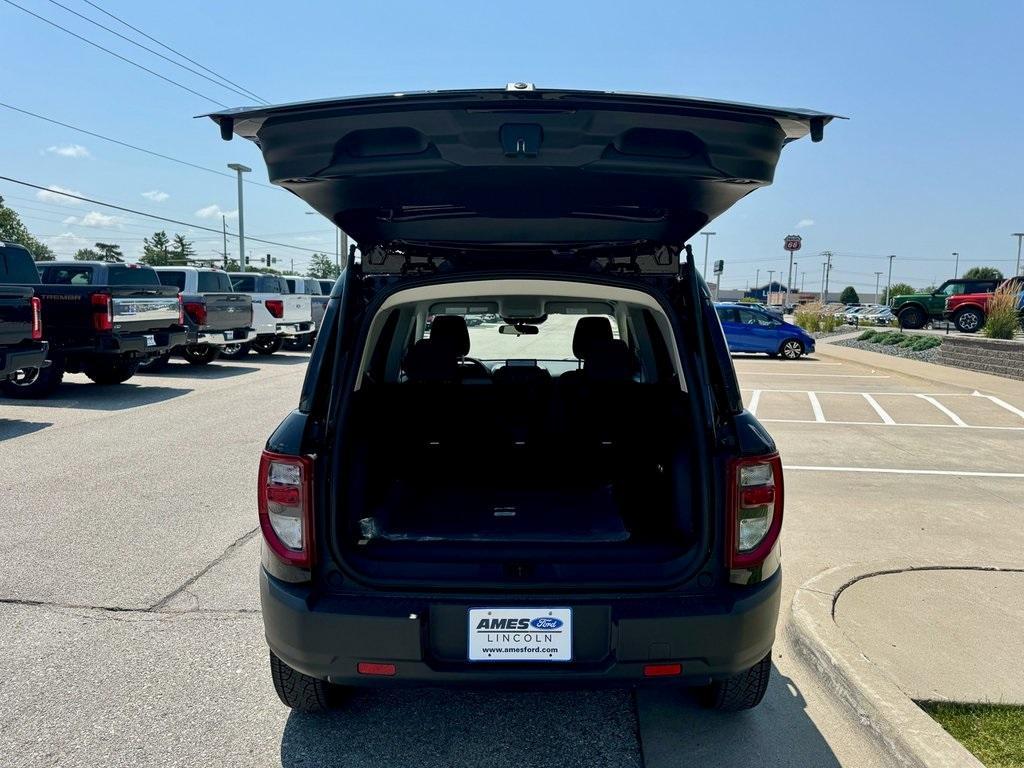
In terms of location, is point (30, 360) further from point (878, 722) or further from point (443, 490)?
point (878, 722)

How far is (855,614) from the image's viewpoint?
143 inches

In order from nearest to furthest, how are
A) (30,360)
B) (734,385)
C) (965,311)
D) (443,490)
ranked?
(734,385) → (443,490) → (30,360) → (965,311)

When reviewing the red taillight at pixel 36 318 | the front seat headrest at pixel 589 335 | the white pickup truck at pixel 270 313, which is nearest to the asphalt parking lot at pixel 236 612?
the red taillight at pixel 36 318

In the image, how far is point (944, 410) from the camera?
11031mm

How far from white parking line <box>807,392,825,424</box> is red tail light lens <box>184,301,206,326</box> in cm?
1132

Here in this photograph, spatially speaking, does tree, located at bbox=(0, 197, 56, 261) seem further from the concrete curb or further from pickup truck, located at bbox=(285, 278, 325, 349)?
the concrete curb

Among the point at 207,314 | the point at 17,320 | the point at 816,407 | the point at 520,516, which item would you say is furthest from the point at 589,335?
the point at 207,314

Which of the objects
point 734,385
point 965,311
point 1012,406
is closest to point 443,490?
point 734,385

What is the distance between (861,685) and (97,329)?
11320 millimetres

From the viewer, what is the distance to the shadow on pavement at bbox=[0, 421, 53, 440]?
329 inches

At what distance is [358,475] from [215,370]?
1402cm

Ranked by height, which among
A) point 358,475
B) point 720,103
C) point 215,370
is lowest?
point 215,370

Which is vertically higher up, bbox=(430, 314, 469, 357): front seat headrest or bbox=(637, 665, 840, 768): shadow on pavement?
bbox=(430, 314, 469, 357): front seat headrest

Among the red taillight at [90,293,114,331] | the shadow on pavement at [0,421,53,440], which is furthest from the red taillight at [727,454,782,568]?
the red taillight at [90,293,114,331]
